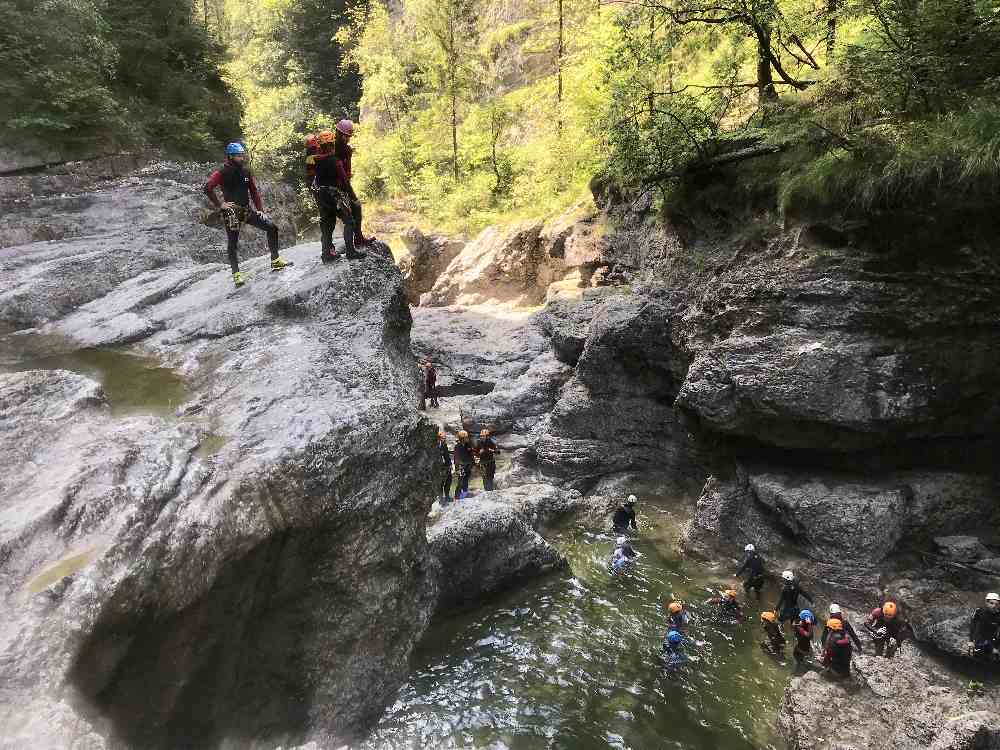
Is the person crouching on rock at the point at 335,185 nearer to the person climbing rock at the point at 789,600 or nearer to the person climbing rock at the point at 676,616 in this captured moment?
the person climbing rock at the point at 676,616

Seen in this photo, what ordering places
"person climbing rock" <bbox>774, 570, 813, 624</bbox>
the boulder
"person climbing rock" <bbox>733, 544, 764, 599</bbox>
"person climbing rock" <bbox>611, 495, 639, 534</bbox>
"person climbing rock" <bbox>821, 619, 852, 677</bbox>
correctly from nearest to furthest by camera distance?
"person climbing rock" <bbox>821, 619, 852, 677</bbox> < "person climbing rock" <bbox>774, 570, 813, 624</bbox> < "person climbing rock" <bbox>733, 544, 764, 599</bbox> < "person climbing rock" <bbox>611, 495, 639, 534</bbox> < the boulder

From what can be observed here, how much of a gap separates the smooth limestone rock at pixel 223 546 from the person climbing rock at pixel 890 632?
8584 mm

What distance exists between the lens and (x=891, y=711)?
9.09m

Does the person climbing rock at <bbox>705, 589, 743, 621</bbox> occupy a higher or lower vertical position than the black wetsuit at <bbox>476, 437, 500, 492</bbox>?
lower

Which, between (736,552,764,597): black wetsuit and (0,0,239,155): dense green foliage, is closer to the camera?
(736,552,764,597): black wetsuit

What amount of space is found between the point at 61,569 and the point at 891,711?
38.3ft

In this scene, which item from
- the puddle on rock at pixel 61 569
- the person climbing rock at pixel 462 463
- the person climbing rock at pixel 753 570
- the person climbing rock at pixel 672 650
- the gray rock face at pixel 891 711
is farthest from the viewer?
the person climbing rock at pixel 462 463

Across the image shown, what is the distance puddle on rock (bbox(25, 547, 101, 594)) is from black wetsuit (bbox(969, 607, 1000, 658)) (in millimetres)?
12824

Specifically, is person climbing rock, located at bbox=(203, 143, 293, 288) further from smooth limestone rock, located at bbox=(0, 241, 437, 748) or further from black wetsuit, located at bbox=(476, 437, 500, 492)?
black wetsuit, located at bbox=(476, 437, 500, 492)

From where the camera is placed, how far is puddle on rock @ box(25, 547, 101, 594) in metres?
4.66

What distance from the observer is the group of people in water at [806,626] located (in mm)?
9508

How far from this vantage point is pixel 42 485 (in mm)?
5559

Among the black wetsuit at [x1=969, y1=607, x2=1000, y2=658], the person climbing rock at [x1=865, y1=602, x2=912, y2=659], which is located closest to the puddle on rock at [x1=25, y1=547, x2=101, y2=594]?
the person climbing rock at [x1=865, y1=602, x2=912, y2=659]

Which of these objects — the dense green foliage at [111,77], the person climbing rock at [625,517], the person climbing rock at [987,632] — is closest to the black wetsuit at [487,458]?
the person climbing rock at [625,517]
